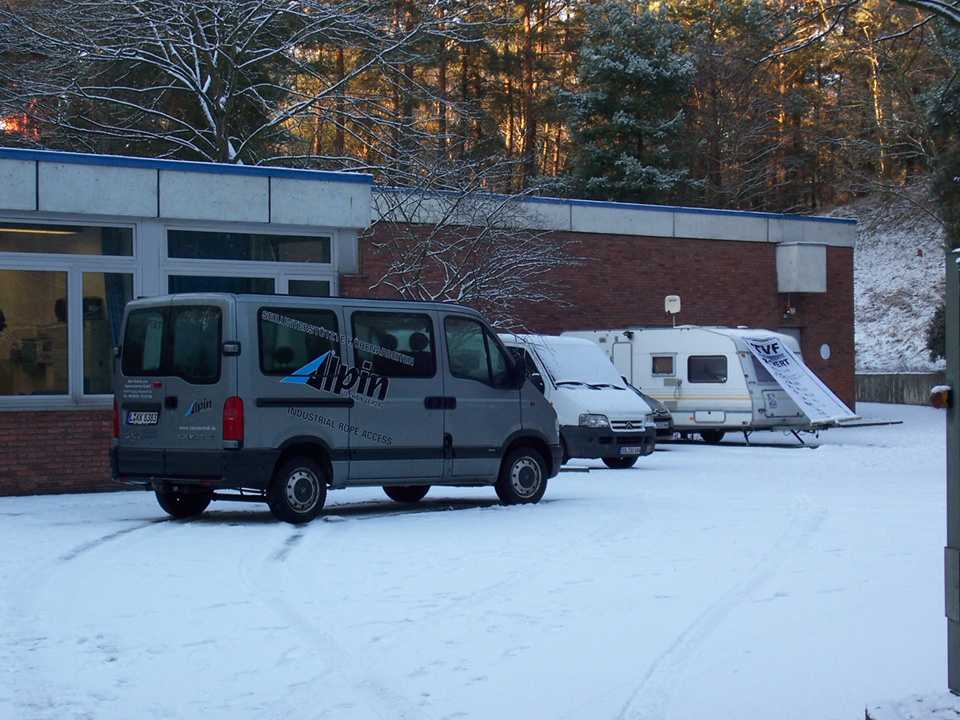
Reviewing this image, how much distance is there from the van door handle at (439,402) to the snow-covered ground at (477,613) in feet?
3.60

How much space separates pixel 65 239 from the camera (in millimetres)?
15547

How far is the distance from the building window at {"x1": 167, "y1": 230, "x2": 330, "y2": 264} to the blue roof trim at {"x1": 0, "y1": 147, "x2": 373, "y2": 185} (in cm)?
81

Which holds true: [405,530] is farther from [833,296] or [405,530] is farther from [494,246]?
[833,296]

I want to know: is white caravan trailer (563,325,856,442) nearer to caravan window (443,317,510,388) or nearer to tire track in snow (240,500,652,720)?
caravan window (443,317,510,388)

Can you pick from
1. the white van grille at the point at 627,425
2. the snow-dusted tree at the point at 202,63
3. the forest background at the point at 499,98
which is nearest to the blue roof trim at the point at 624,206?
the forest background at the point at 499,98

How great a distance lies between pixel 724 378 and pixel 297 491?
14742mm

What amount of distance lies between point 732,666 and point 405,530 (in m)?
5.44

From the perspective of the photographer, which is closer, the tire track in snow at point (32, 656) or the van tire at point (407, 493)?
the tire track in snow at point (32, 656)

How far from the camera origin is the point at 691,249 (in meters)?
28.5

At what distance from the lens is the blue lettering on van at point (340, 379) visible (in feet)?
38.7

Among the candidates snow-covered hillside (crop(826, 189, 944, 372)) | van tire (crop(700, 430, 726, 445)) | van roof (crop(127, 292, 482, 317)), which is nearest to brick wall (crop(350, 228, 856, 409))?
van tire (crop(700, 430, 726, 445))

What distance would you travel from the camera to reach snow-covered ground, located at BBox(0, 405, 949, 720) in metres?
5.64

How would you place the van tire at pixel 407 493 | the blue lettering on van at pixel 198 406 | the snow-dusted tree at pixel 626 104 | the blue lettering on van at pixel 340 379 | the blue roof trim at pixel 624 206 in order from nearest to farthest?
the blue lettering on van at pixel 198 406 → the blue lettering on van at pixel 340 379 → the van tire at pixel 407 493 → the blue roof trim at pixel 624 206 → the snow-dusted tree at pixel 626 104

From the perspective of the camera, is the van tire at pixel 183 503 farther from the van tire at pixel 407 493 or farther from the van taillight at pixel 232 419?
the van tire at pixel 407 493
